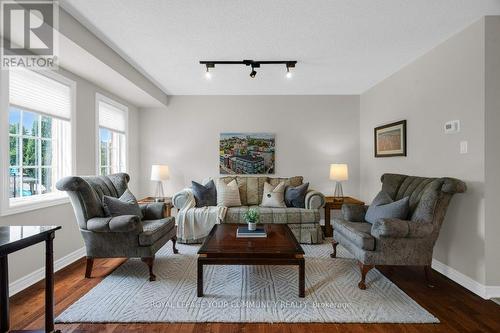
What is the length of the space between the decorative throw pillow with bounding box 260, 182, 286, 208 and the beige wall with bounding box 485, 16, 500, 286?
2416 mm

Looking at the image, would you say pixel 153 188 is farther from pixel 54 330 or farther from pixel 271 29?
pixel 271 29

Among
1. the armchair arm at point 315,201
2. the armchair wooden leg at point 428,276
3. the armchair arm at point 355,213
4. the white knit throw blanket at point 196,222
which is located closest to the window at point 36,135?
the white knit throw blanket at point 196,222

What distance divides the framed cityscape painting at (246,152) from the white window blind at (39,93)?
250 cm

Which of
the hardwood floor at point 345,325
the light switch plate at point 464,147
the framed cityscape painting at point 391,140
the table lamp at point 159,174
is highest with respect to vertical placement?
the framed cityscape painting at point 391,140

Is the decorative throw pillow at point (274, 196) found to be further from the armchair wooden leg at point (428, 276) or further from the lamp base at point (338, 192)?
the armchair wooden leg at point (428, 276)

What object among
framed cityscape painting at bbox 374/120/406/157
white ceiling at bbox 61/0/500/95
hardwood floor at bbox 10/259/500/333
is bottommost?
hardwood floor at bbox 10/259/500/333

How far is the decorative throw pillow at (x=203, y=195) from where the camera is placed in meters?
4.07

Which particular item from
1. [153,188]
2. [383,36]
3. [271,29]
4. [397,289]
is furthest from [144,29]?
[397,289]

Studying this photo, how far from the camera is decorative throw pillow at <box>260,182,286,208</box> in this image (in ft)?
13.3

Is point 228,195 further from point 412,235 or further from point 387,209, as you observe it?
point 412,235

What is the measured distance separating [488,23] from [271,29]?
1992 mm

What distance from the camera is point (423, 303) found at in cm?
222

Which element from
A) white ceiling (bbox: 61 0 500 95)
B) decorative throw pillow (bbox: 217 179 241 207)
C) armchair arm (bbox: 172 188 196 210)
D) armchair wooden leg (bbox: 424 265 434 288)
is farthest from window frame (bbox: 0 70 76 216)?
armchair wooden leg (bbox: 424 265 434 288)

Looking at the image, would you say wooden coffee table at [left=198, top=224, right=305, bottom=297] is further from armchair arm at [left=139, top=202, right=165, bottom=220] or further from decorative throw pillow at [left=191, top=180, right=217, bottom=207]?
decorative throw pillow at [left=191, top=180, right=217, bottom=207]
